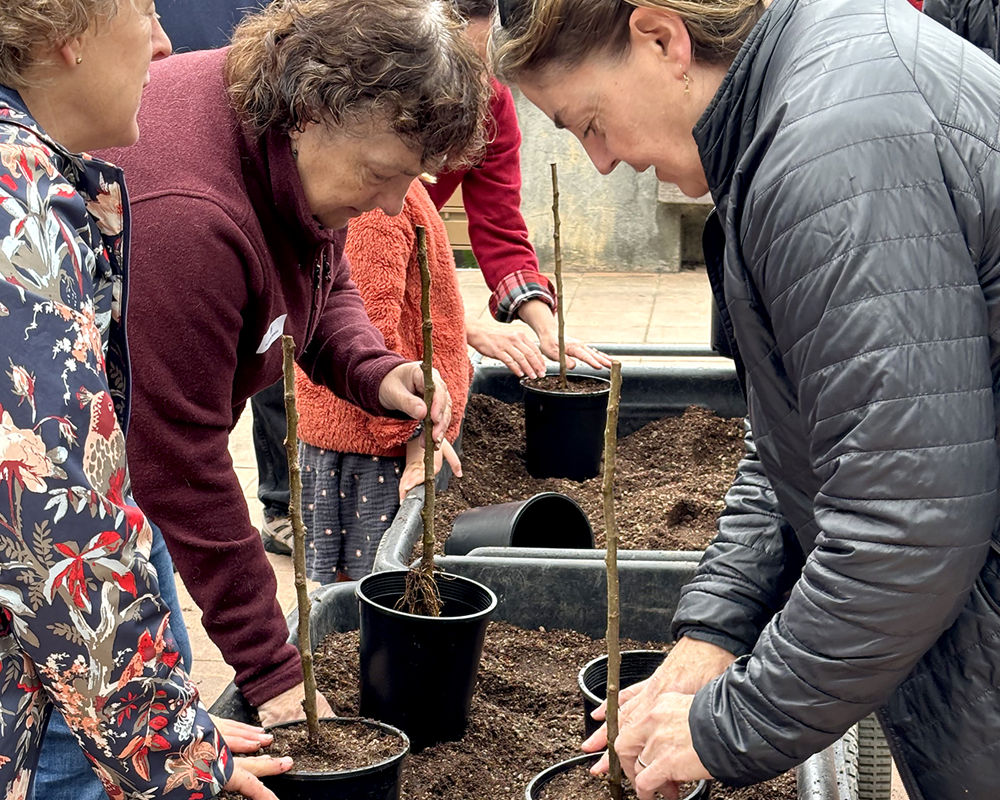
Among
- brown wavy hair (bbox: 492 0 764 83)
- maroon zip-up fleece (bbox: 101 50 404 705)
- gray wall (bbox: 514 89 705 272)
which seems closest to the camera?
brown wavy hair (bbox: 492 0 764 83)

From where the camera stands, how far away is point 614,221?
7.59m

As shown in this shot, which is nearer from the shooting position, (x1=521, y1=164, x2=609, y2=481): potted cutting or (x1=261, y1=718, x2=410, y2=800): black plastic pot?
(x1=261, y1=718, x2=410, y2=800): black plastic pot

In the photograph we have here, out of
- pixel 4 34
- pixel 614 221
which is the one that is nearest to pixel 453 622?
pixel 4 34

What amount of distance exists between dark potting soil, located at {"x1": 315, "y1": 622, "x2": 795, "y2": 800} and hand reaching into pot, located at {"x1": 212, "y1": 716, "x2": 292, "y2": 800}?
1.28ft

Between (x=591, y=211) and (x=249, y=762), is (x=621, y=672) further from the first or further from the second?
(x=591, y=211)

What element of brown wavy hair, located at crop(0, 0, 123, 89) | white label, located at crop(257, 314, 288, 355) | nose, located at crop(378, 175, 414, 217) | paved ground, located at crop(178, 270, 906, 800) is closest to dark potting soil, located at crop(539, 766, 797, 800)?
white label, located at crop(257, 314, 288, 355)

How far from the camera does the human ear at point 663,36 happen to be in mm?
1275

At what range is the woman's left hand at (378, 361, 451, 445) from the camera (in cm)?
221

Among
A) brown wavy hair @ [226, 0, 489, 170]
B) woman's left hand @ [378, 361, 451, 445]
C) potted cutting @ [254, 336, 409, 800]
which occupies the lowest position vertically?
potted cutting @ [254, 336, 409, 800]

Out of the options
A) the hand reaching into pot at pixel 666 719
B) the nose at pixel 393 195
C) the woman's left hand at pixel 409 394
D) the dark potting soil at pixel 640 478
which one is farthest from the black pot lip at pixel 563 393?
the hand reaching into pot at pixel 666 719

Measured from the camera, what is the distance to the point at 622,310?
676cm

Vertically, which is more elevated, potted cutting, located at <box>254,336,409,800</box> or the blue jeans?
potted cutting, located at <box>254,336,409,800</box>

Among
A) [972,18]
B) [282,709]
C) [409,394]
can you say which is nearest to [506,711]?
[282,709]

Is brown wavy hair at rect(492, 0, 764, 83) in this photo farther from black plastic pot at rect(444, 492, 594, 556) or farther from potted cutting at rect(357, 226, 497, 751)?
black plastic pot at rect(444, 492, 594, 556)
